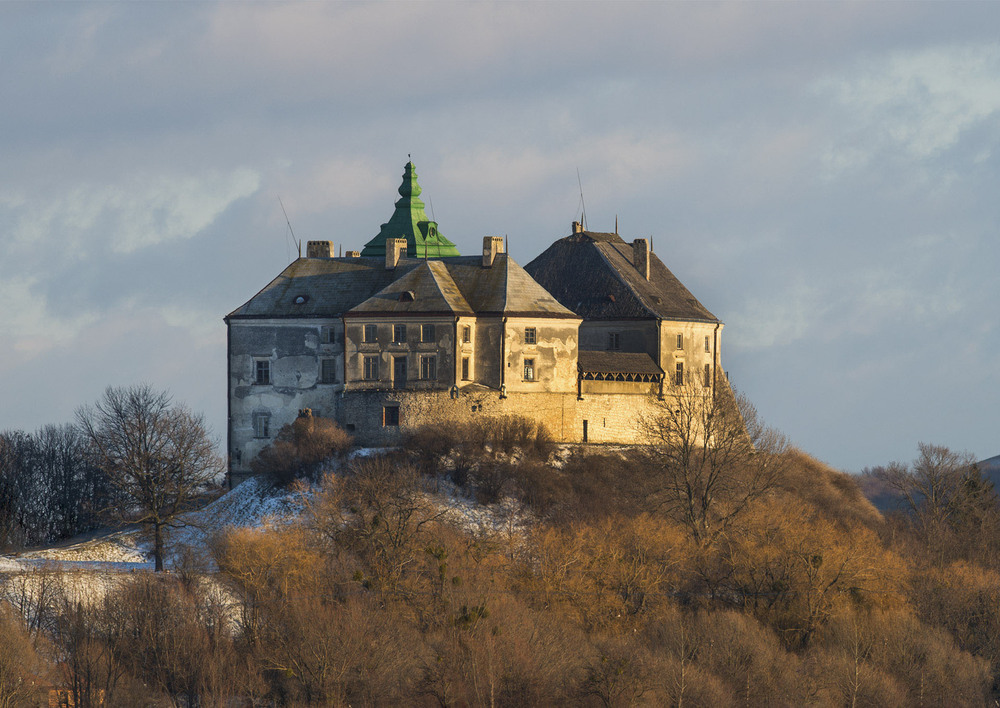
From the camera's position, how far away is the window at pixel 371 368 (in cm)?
8125

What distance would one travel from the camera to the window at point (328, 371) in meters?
82.9

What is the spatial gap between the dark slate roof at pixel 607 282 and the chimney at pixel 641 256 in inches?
10.7

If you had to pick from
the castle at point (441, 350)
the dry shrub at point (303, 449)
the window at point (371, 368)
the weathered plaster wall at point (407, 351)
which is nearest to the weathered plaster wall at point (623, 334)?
the castle at point (441, 350)

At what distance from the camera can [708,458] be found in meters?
81.9

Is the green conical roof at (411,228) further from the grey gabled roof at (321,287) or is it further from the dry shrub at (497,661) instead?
the dry shrub at (497,661)

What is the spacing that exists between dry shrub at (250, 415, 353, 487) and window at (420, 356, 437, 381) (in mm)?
4481

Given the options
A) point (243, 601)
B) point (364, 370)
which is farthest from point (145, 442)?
point (243, 601)

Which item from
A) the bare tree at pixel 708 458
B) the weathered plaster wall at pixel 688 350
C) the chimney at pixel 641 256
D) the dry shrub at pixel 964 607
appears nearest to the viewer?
the dry shrub at pixel 964 607

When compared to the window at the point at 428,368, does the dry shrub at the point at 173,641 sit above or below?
below

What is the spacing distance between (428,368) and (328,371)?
206 inches

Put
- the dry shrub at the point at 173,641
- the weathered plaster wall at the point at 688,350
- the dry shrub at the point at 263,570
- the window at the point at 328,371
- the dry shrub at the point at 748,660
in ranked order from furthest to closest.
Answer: the weathered plaster wall at the point at 688,350 < the window at the point at 328,371 < the dry shrub at the point at 263,570 < the dry shrub at the point at 748,660 < the dry shrub at the point at 173,641

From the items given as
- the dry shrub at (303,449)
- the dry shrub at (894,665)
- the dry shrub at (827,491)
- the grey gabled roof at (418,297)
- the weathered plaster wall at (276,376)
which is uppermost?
the grey gabled roof at (418,297)

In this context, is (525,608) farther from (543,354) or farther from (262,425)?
(262,425)

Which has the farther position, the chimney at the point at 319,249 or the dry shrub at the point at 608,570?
the chimney at the point at 319,249
